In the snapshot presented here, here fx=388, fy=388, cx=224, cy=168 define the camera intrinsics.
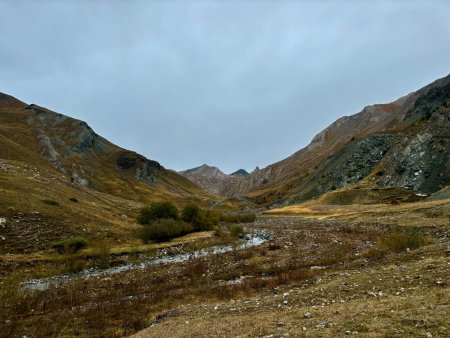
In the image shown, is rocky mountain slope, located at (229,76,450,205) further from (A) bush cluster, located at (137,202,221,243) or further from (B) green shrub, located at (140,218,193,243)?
(B) green shrub, located at (140,218,193,243)

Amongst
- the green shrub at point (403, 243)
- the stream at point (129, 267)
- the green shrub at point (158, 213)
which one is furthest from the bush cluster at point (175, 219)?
the green shrub at point (403, 243)

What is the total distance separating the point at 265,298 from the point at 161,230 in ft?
127

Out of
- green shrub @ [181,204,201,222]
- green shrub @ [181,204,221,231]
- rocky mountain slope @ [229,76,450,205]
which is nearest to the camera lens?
green shrub @ [181,204,221,231]

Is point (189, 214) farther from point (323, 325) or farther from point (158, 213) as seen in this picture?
point (323, 325)

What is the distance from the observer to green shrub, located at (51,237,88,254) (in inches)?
1889

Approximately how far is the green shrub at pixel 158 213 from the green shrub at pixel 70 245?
17.1 meters

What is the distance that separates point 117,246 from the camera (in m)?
53.9

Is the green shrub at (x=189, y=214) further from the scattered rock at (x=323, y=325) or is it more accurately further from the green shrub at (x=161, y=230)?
the scattered rock at (x=323, y=325)

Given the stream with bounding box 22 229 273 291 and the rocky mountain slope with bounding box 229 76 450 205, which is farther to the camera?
the rocky mountain slope with bounding box 229 76 450 205

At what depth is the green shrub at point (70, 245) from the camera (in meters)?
48.0

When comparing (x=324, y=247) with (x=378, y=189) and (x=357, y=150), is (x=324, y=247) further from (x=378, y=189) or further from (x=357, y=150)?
(x=357, y=150)

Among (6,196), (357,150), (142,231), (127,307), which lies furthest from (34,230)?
(357,150)

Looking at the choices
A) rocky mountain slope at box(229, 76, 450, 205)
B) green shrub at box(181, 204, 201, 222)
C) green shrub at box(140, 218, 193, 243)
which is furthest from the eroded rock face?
green shrub at box(140, 218, 193, 243)

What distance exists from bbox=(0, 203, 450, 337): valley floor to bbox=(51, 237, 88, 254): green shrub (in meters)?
6.73
